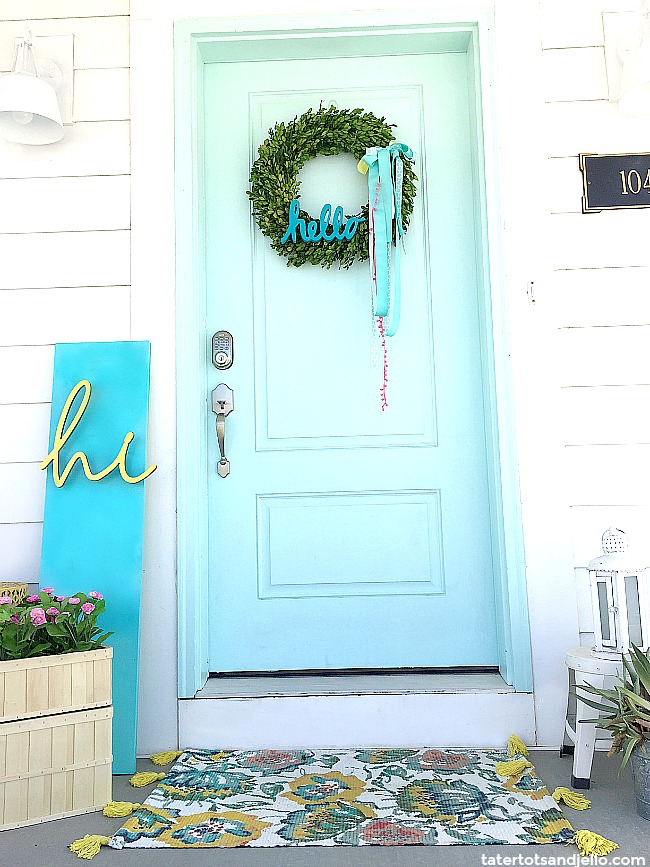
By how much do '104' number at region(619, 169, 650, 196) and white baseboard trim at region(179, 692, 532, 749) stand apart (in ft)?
5.13

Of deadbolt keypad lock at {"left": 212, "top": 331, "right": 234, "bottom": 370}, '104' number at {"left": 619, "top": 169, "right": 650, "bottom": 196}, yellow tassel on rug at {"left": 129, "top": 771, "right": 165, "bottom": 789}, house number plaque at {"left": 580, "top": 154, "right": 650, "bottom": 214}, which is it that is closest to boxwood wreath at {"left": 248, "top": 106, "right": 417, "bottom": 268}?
deadbolt keypad lock at {"left": 212, "top": 331, "right": 234, "bottom": 370}

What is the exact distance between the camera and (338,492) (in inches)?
97.6

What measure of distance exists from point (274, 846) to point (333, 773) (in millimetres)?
388

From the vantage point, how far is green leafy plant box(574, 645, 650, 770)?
67.3 inches

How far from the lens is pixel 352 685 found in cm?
230

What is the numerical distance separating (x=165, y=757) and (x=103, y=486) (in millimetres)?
794

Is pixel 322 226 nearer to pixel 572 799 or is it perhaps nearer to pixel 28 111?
pixel 28 111

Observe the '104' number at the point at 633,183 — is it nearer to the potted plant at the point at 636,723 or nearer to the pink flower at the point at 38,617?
the potted plant at the point at 636,723

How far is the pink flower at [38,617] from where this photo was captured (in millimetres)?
1830

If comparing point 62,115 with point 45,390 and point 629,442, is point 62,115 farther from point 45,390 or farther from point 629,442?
point 629,442

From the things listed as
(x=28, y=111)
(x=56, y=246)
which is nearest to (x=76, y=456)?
(x=56, y=246)

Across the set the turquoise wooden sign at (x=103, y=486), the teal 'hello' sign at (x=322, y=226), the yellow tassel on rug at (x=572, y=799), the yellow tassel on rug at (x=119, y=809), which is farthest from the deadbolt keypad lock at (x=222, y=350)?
the yellow tassel on rug at (x=572, y=799)

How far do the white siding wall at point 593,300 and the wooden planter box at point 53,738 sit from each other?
54.4 inches

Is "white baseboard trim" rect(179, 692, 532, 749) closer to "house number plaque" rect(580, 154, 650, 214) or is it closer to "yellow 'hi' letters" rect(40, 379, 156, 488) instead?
"yellow 'hi' letters" rect(40, 379, 156, 488)
